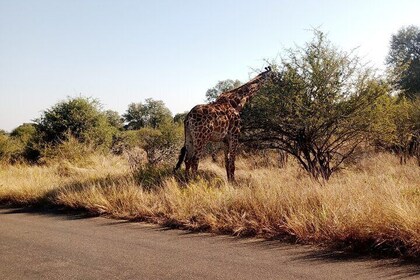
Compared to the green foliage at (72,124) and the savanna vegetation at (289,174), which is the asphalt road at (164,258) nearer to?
the savanna vegetation at (289,174)

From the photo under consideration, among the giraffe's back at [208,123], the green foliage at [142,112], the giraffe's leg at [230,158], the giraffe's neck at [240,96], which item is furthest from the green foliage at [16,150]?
the green foliage at [142,112]

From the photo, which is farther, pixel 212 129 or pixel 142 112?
pixel 142 112

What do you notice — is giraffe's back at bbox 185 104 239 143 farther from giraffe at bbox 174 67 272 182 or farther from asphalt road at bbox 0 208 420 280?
asphalt road at bbox 0 208 420 280

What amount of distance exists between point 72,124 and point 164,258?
15.0 meters

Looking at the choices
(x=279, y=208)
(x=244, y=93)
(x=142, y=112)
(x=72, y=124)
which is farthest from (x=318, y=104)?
(x=142, y=112)

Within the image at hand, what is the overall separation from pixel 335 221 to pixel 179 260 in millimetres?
1950

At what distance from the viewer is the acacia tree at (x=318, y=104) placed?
29.6 feet

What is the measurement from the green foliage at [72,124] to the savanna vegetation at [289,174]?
2.0 inches

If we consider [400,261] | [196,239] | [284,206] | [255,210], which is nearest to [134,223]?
[196,239]

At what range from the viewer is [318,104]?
29.6ft

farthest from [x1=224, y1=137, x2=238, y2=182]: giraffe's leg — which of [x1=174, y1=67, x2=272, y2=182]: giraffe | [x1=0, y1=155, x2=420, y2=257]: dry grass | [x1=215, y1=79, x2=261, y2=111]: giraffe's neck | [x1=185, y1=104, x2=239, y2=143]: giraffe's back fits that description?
[x1=215, y1=79, x2=261, y2=111]: giraffe's neck

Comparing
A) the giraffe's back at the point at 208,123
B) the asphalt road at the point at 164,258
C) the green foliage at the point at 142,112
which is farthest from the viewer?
the green foliage at the point at 142,112

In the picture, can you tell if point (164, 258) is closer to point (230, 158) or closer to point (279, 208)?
point (279, 208)

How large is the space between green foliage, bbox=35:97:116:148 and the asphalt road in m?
12.4
